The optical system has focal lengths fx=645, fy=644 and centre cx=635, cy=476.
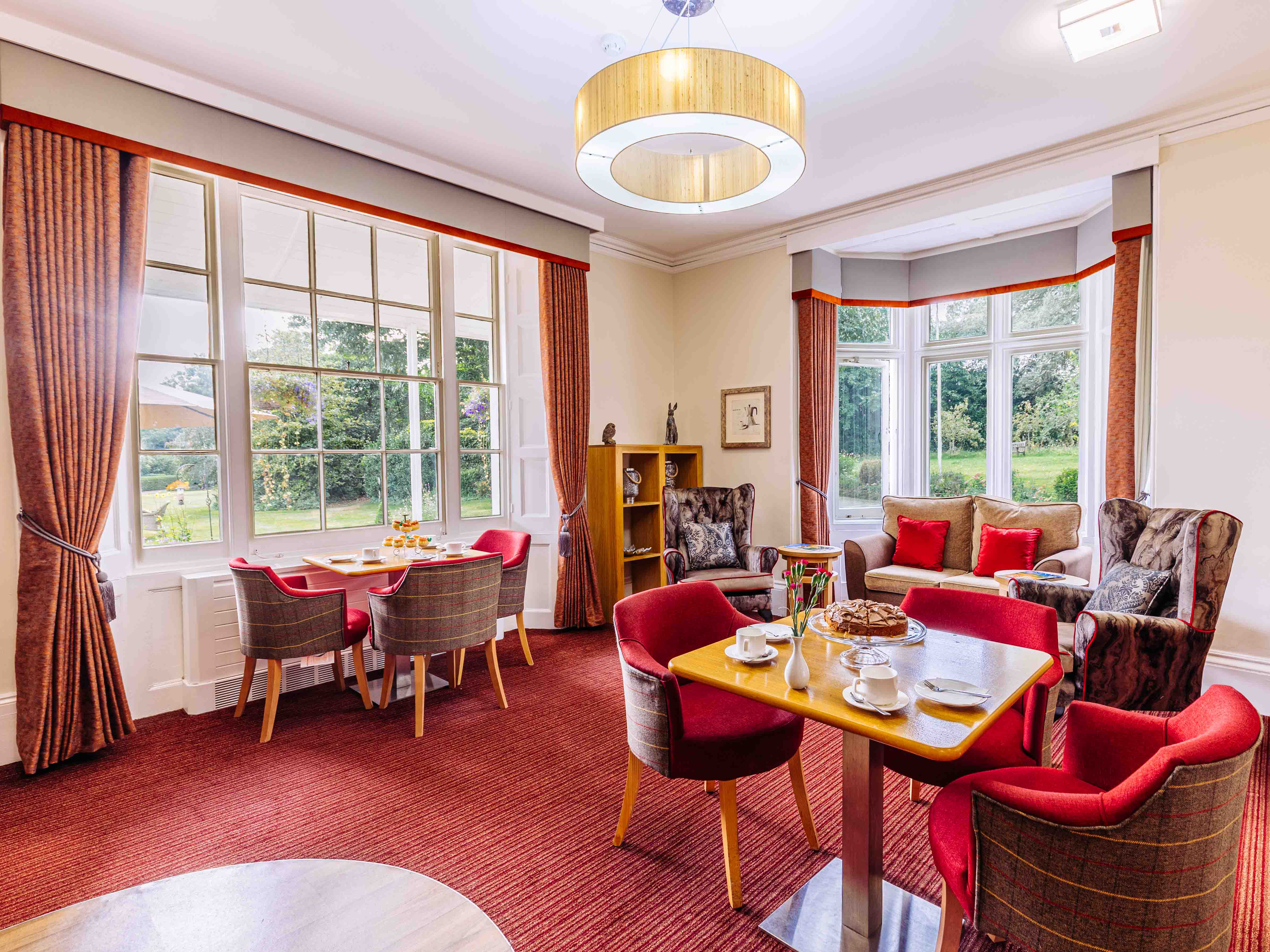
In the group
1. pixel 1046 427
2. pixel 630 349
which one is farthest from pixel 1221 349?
pixel 630 349

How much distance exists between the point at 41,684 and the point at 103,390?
1.31 meters

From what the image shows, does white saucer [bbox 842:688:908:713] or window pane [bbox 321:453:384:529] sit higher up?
window pane [bbox 321:453:384:529]

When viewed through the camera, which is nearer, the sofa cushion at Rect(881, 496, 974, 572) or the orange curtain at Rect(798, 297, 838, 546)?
the sofa cushion at Rect(881, 496, 974, 572)

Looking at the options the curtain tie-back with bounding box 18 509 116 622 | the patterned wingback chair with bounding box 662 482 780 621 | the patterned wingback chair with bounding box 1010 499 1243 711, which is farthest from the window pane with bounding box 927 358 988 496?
the curtain tie-back with bounding box 18 509 116 622

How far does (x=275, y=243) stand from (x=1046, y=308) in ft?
18.1

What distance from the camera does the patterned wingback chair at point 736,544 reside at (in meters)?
4.62

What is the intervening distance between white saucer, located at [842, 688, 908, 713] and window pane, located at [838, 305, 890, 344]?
464 cm

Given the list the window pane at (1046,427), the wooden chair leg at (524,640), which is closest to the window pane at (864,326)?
the window pane at (1046,427)

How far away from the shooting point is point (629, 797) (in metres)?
2.19

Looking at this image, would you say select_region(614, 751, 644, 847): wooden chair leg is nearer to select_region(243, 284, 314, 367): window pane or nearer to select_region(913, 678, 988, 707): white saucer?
select_region(913, 678, 988, 707): white saucer

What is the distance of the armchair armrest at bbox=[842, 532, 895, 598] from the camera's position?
4.73 metres

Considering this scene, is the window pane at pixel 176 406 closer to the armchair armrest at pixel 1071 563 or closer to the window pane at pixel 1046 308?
the armchair armrest at pixel 1071 563

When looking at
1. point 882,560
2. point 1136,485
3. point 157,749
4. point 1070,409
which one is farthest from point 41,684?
point 1070,409

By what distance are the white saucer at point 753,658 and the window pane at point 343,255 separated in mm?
3481
